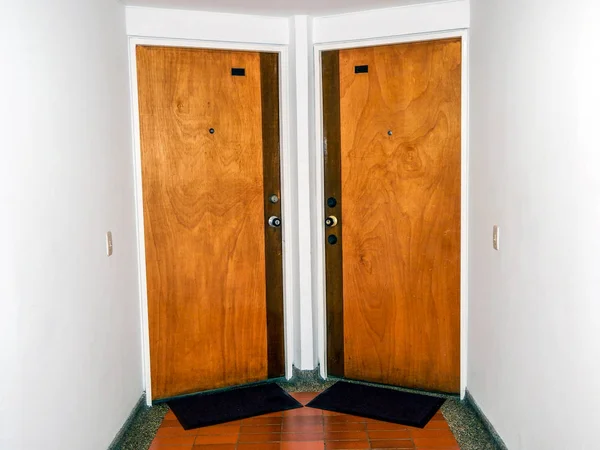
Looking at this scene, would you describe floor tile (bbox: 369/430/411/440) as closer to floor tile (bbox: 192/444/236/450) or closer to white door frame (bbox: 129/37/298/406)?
floor tile (bbox: 192/444/236/450)

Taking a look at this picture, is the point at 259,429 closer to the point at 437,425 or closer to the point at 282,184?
the point at 437,425

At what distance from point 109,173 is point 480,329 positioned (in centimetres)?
193

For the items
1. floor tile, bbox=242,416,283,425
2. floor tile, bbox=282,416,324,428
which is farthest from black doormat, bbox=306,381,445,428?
floor tile, bbox=242,416,283,425

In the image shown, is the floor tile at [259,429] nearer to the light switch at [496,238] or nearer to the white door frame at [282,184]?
the white door frame at [282,184]

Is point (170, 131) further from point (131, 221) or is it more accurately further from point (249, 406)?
point (249, 406)

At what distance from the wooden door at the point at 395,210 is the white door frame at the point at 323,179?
36 mm

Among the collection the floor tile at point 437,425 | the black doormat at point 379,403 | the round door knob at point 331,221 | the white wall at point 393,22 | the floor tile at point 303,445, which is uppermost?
the white wall at point 393,22

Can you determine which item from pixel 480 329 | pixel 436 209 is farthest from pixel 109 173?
pixel 480 329

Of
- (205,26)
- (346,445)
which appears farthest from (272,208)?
(346,445)

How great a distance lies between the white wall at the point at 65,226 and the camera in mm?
1838

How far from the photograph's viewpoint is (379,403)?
337cm

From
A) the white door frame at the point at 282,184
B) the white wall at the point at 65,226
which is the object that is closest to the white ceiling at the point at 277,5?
the white door frame at the point at 282,184

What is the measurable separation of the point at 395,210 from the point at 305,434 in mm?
1290

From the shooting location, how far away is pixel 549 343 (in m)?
2.10
